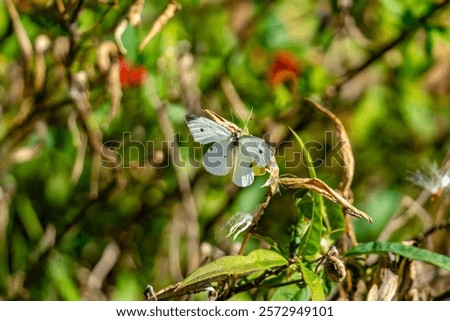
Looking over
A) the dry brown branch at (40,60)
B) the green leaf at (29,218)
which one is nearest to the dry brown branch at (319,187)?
the dry brown branch at (40,60)

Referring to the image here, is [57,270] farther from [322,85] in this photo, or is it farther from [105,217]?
[322,85]

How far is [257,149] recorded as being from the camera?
0.80 meters

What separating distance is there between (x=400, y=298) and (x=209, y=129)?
1.12 ft

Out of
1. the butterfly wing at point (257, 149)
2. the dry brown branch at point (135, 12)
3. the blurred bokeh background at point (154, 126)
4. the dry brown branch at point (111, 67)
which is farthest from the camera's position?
the blurred bokeh background at point (154, 126)

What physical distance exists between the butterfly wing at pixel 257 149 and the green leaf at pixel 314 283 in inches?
5.2

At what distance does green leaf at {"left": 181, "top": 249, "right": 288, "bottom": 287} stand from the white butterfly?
9 cm

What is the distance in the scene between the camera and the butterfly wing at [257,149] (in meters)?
0.78

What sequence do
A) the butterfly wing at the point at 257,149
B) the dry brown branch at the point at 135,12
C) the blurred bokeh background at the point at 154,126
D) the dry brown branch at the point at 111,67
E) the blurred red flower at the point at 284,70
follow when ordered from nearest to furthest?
1. the butterfly wing at the point at 257,149
2. the dry brown branch at the point at 135,12
3. the dry brown branch at the point at 111,67
4. the blurred bokeh background at the point at 154,126
5. the blurred red flower at the point at 284,70

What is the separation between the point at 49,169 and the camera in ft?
4.98

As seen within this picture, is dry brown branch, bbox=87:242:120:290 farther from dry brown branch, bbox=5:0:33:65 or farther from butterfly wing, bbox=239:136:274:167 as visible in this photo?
butterfly wing, bbox=239:136:274:167

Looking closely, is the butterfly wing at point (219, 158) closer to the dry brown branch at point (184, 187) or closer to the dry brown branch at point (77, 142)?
the dry brown branch at point (184, 187)

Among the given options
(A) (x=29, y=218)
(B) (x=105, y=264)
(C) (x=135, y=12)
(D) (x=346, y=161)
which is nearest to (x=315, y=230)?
(D) (x=346, y=161)

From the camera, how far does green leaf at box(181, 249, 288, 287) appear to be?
2.57 feet

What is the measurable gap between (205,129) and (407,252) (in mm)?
273
